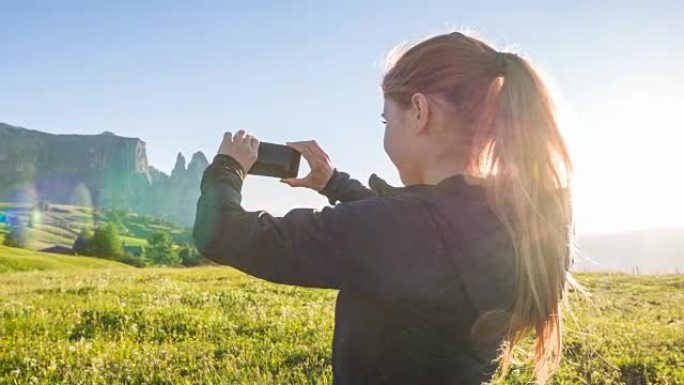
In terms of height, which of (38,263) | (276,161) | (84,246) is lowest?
(84,246)

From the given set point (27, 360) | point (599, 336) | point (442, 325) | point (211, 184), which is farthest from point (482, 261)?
point (599, 336)

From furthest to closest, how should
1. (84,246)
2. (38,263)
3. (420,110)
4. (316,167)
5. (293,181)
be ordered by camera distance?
1. (84,246)
2. (38,263)
3. (316,167)
4. (293,181)
5. (420,110)

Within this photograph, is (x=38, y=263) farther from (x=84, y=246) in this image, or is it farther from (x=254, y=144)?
(x=84, y=246)

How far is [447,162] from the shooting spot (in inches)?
123

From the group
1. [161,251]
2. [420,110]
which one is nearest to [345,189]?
[420,110]

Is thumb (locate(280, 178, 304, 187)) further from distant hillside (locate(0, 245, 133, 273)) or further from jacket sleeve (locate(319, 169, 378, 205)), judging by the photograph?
distant hillside (locate(0, 245, 133, 273))

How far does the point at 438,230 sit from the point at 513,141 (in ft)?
2.11

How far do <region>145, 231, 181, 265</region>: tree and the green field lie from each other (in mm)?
144652

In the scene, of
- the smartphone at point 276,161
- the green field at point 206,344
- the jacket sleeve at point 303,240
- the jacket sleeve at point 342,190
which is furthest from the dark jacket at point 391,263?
the green field at point 206,344

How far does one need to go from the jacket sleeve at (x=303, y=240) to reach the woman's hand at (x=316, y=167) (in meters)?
1.54

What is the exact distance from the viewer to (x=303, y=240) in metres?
2.77

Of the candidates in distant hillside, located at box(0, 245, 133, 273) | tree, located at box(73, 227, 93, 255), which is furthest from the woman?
tree, located at box(73, 227, 93, 255)

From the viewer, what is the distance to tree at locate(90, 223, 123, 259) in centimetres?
13675

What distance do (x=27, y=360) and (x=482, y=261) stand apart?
19.9 ft
